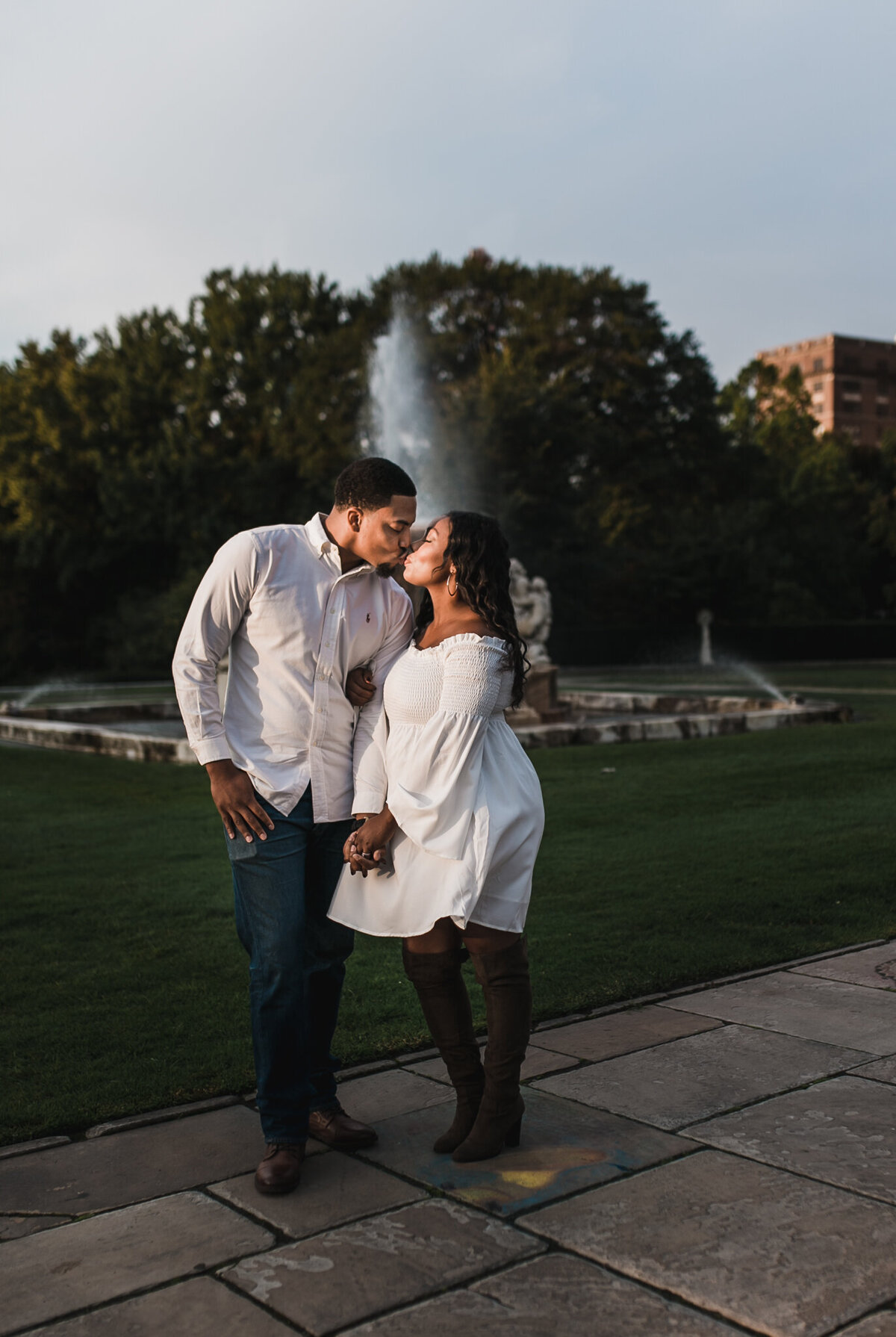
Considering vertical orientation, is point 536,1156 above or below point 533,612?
below

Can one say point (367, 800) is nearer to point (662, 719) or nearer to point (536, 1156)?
point (536, 1156)

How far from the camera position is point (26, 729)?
16.2 metres

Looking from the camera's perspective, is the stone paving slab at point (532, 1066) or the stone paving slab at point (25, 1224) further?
the stone paving slab at point (532, 1066)

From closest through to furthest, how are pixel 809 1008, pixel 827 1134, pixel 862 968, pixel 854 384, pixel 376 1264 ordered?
pixel 376 1264, pixel 827 1134, pixel 809 1008, pixel 862 968, pixel 854 384

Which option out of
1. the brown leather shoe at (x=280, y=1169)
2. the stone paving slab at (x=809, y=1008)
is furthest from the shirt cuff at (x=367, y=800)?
the stone paving slab at (x=809, y=1008)

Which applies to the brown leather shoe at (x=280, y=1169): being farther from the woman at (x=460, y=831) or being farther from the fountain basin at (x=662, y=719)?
the fountain basin at (x=662, y=719)

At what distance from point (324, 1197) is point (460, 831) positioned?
95 centimetres

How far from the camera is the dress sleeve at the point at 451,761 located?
3225 millimetres

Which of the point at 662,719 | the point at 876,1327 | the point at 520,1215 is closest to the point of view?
the point at 876,1327

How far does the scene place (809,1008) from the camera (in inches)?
180

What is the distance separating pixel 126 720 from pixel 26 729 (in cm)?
306

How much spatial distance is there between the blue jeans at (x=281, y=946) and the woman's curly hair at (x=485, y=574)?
2.19 feet

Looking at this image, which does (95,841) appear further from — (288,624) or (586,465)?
(586,465)

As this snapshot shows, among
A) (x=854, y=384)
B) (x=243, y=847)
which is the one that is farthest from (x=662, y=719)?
(x=854, y=384)
